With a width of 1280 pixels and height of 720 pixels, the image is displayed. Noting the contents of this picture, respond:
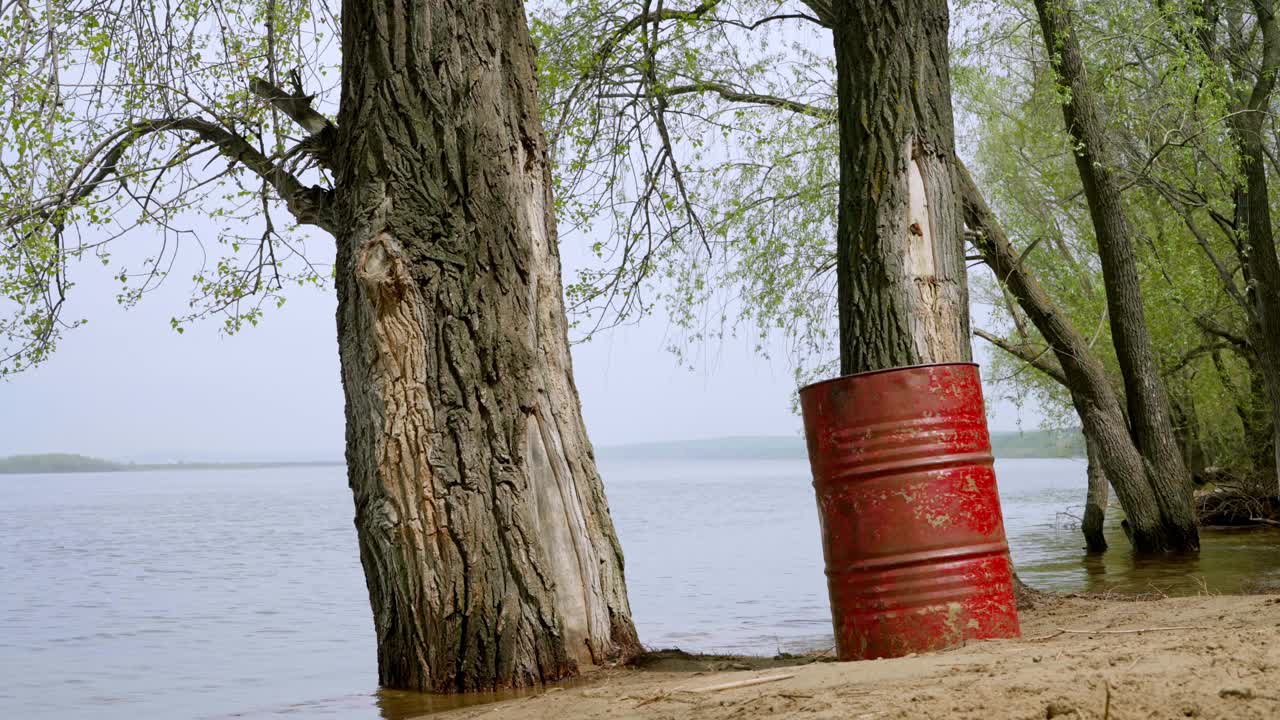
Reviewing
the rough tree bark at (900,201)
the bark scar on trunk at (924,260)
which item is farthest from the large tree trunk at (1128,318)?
the bark scar on trunk at (924,260)

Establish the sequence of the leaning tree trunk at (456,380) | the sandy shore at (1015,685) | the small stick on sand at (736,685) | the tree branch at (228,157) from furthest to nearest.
A: the tree branch at (228,157)
the leaning tree trunk at (456,380)
the small stick on sand at (736,685)
the sandy shore at (1015,685)

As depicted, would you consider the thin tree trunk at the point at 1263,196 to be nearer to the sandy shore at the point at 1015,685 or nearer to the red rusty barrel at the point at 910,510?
the sandy shore at the point at 1015,685

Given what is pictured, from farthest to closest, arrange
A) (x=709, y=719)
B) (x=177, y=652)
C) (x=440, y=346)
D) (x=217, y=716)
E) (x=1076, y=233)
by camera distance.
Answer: (x=1076, y=233) → (x=177, y=652) → (x=217, y=716) → (x=440, y=346) → (x=709, y=719)

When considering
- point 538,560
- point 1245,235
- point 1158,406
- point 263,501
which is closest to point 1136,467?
point 1158,406

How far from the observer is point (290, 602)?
512 inches

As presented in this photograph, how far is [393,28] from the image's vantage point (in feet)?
18.2

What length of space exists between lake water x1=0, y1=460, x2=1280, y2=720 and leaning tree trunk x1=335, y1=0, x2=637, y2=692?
1.69 feet

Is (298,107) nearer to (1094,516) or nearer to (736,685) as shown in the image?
(736,685)

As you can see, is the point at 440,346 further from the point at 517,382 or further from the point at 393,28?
the point at 393,28

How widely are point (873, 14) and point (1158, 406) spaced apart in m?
8.04

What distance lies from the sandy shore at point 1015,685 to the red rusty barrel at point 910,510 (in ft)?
0.90

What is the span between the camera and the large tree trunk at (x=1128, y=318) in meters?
12.1

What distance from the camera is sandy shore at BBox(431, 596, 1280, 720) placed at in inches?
122

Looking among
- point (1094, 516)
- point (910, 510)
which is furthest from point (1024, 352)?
point (910, 510)
